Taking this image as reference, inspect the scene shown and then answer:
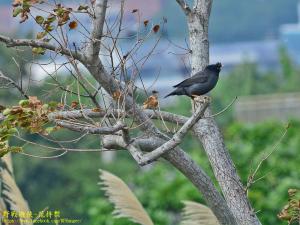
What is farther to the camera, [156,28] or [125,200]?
[125,200]

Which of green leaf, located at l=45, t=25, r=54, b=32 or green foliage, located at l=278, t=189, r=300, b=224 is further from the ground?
green leaf, located at l=45, t=25, r=54, b=32

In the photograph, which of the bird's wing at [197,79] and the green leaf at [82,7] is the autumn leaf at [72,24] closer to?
the green leaf at [82,7]

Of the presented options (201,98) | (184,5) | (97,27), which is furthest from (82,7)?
(184,5)

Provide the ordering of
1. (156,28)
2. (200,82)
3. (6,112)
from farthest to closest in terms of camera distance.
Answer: (200,82), (156,28), (6,112)

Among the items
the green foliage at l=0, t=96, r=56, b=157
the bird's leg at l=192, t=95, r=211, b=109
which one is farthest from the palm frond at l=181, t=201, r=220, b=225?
the green foliage at l=0, t=96, r=56, b=157

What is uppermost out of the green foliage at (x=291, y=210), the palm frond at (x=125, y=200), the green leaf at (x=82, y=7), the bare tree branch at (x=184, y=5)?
the bare tree branch at (x=184, y=5)

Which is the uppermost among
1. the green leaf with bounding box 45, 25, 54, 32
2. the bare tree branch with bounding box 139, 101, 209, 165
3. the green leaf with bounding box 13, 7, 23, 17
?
the green leaf with bounding box 13, 7, 23, 17

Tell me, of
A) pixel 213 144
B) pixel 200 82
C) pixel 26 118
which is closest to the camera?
pixel 26 118

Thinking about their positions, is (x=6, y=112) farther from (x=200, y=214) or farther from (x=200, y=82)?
(x=200, y=214)

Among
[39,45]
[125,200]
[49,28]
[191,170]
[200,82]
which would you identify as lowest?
[125,200]

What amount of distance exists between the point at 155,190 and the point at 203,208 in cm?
663

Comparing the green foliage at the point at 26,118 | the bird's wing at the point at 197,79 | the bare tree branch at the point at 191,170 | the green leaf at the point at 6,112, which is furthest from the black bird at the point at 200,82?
the green leaf at the point at 6,112

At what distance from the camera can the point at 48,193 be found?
35594 mm

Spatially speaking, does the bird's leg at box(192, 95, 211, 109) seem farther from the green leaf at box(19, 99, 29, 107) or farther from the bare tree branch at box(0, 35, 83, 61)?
the green leaf at box(19, 99, 29, 107)
